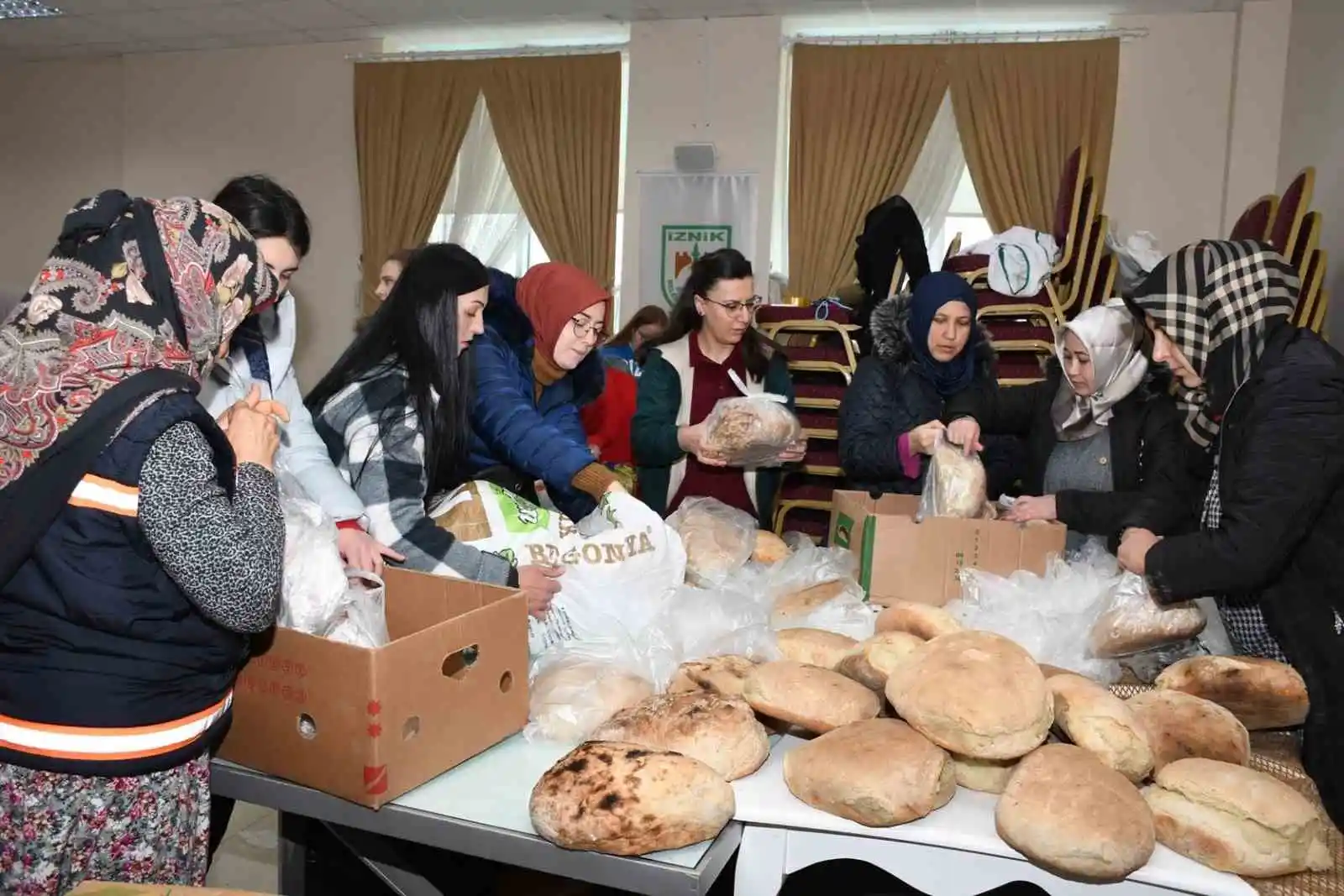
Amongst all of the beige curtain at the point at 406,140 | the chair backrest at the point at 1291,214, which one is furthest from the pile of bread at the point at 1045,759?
the beige curtain at the point at 406,140

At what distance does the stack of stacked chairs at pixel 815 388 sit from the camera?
3.44 m

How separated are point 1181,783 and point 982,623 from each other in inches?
18.4

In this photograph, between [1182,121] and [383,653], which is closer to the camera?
[383,653]

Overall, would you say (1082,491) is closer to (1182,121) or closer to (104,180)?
(1182,121)

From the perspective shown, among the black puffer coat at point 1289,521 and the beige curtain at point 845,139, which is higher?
the beige curtain at point 845,139

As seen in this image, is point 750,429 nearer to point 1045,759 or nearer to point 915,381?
point 915,381

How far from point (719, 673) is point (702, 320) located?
5.10 feet

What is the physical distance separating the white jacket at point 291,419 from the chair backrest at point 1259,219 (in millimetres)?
2836

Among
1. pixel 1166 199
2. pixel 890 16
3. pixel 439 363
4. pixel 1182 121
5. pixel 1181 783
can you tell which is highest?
pixel 890 16

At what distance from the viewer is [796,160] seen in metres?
5.05

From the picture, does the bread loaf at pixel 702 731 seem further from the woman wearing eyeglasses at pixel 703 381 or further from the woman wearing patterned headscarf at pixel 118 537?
the woman wearing eyeglasses at pixel 703 381

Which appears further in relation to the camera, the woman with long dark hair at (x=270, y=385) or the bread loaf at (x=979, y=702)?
the woman with long dark hair at (x=270, y=385)

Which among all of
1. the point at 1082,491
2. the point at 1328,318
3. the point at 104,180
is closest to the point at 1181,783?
the point at 1082,491

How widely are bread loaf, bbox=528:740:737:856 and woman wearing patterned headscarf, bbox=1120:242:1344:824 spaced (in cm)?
85
